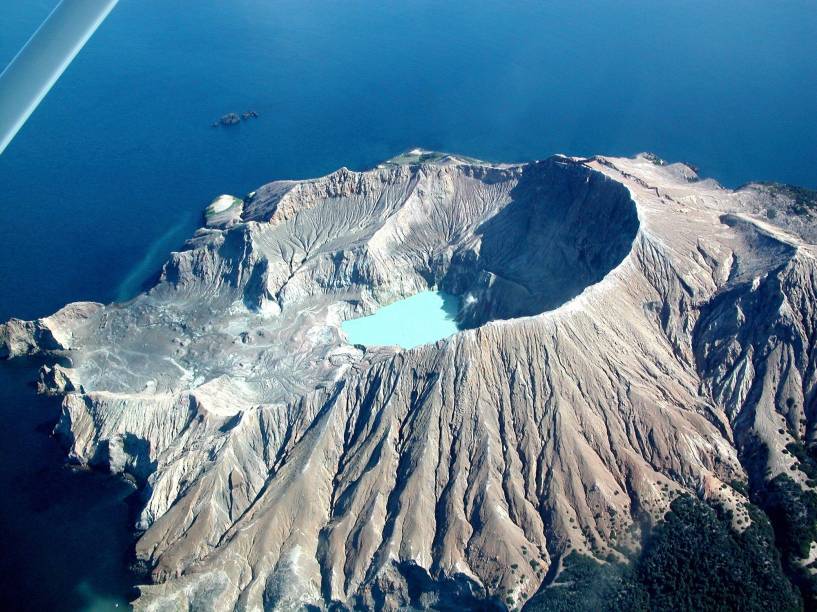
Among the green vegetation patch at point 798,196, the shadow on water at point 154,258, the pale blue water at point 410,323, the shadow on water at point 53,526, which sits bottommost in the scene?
the shadow on water at point 53,526

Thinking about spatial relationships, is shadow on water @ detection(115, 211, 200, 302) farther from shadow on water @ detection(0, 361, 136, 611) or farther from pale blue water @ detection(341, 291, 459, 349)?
pale blue water @ detection(341, 291, 459, 349)

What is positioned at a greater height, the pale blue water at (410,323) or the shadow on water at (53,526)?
the pale blue water at (410,323)

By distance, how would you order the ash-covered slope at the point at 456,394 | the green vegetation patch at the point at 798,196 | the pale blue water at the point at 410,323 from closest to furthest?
the ash-covered slope at the point at 456,394, the green vegetation patch at the point at 798,196, the pale blue water at the point at 410,323

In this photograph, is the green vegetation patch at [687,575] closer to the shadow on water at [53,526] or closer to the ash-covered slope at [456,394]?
the ash-covered slope at [456,394]

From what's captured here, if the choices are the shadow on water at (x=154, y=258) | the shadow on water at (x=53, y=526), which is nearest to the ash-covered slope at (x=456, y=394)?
the shadow on water at (x=53, y=526)

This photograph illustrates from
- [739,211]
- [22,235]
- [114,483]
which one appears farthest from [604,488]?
[22,235]

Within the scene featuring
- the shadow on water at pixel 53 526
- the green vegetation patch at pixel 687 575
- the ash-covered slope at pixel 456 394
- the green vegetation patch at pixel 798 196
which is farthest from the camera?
the green vegetation patch at pixel 798 196

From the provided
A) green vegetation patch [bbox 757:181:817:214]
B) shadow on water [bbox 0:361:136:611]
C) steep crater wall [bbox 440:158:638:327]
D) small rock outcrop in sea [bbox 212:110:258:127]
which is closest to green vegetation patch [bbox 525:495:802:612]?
steep crater wall [bbox 440:158:638:327]

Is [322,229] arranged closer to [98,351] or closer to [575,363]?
[98,351]
